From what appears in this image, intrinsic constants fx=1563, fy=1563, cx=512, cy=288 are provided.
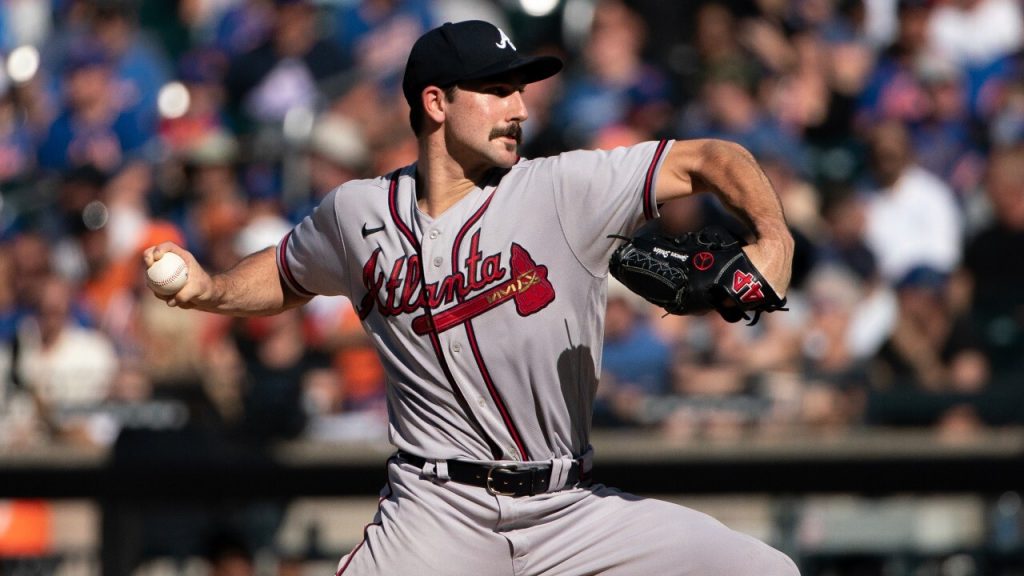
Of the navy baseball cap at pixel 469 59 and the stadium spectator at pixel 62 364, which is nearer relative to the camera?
the navy baseball cap at pixel 469 59

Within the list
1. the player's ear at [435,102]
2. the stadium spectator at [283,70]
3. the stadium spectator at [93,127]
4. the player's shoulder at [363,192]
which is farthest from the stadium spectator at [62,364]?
Result: the player's ear at [435,102]

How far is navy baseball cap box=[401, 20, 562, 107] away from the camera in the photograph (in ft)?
13.2

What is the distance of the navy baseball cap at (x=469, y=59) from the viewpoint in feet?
13.2

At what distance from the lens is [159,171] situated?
9.72 meters

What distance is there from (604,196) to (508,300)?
0.36m

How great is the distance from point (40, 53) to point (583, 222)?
819 cm

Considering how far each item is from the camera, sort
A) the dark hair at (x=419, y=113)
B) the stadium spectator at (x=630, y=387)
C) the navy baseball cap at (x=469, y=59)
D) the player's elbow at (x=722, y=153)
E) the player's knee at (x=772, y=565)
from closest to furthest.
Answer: the player's elbow at (x=722, y=153) < the player's knee at (x=772, y=565) < the navy baseball cap at (x=469, y=59) < the dark hair at (x=419, y=113) < the stadium spectator at (x=630, y=387)

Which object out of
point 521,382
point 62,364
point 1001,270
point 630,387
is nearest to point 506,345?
point 521,382

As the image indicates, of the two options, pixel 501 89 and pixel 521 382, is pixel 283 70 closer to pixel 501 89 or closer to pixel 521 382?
pixel 501 89

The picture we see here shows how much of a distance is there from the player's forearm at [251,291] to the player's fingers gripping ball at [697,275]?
1.15m

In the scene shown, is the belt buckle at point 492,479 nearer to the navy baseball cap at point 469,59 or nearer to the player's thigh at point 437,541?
the player's thigh at point 437,541

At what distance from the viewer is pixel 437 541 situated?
3.99 meters

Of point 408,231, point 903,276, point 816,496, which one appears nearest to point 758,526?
point 816,496

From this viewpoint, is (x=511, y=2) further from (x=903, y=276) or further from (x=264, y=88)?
(x=903, y=276)
